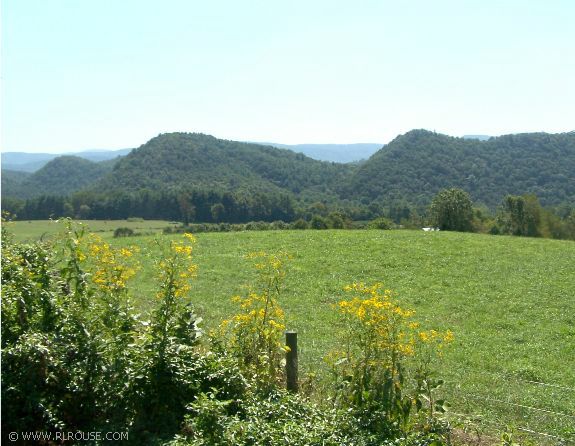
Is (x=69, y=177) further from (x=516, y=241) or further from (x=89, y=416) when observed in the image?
(x=89, y=416)

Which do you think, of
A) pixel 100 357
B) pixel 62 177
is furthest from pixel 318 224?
pixel 62 177

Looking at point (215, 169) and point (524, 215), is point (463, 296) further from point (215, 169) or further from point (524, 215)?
point (215, 169)

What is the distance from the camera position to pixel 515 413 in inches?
276

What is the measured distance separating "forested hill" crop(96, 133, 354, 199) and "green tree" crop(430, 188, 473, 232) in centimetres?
7887

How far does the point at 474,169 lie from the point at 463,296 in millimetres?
115181

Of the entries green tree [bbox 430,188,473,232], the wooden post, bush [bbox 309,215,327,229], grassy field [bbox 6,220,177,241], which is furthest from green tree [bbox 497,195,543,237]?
the wooden post

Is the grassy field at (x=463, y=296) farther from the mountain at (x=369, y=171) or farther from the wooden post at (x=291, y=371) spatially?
the mountain at (x=369, y=171)

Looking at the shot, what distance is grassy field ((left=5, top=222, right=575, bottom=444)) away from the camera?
8.12 m

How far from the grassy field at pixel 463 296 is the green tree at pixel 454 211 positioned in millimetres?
18455

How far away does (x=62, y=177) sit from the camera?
171000mm

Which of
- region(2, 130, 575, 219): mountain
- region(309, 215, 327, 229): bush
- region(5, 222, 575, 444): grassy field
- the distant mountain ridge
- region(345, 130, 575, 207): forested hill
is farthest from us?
the distant mountain ridge

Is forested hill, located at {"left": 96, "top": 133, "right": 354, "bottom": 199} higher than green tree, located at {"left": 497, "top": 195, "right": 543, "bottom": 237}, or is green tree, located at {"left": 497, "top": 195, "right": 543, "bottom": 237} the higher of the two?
forested hill, located at {"left": 96, "top": 133, "right": 354, "bottom": 199}

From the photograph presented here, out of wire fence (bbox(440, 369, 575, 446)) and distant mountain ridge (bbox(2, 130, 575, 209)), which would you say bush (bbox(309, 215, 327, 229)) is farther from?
distant mountain ridge (bbox(2, 130, 575, 209))

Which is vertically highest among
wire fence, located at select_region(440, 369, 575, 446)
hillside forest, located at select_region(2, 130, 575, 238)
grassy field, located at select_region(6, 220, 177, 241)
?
hillside forest, located at select_region(2, 130, 575, 238)
